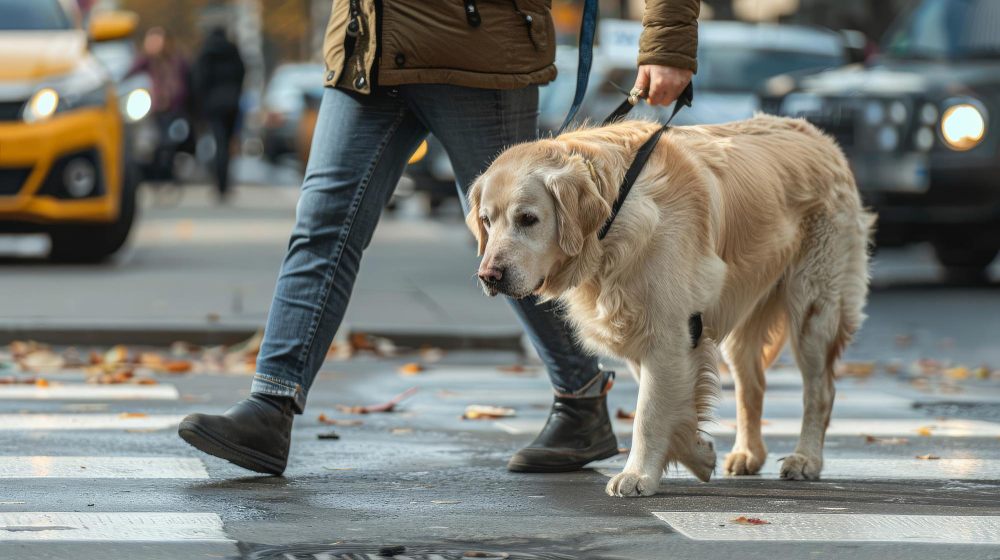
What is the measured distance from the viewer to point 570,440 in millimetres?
5059

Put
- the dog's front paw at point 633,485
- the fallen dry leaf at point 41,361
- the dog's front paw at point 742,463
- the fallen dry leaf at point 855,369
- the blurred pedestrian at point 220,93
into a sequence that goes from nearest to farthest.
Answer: the dog's front paw at point 633,485 → the dog's front paw at point 742,463 → the fallen dry leaf at point 41,361 → the fallen dry leaf at point 855,369 → the blurred pedestrian at point 220,93

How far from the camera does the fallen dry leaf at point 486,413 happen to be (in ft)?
20.5

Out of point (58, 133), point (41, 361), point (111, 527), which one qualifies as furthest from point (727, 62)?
point (111, 527)

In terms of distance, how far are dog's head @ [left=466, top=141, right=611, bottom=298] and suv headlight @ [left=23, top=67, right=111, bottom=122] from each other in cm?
706

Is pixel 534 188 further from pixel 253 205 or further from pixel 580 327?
pixel 253 205

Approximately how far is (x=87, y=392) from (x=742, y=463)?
9.84 ft

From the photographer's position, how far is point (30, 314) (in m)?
8.66

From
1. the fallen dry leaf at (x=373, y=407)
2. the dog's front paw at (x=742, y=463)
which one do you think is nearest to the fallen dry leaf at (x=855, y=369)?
the fallen dry leaf at (x=373, y=407)

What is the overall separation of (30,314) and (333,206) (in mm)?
4383

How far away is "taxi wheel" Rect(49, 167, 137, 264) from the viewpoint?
→ 1173 centimetres

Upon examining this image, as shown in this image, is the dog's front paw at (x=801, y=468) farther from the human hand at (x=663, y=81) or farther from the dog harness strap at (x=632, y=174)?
the human hand at (x=663, y=81)

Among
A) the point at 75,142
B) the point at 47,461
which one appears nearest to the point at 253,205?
the point at 75,142

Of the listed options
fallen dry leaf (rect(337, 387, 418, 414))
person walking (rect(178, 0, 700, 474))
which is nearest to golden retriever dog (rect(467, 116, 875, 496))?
person walking (rect(178, 0, 700, 474))

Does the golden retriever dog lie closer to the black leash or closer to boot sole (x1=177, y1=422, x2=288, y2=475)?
the black leash
